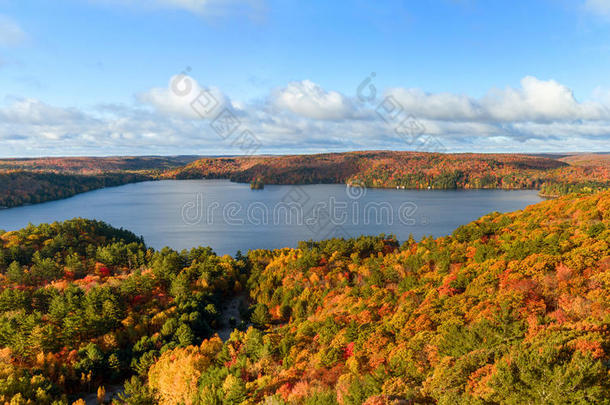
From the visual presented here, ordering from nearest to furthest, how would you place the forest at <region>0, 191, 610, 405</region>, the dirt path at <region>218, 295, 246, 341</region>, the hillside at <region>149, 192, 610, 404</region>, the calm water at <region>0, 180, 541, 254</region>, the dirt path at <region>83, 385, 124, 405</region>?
the hillside at <region>149, 192, 610, 404</region>, the forest at <region>0, 191, 610, 405</region>, the dirt path at <region>83, 385, 124, 405</region>, the dirt path at <region>218, 295, 246, 341</region>, the calm water at <region>0, 180, 541, 254</region>

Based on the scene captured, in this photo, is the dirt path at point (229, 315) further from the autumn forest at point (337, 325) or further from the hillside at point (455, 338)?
the hillside at point (455, 338)

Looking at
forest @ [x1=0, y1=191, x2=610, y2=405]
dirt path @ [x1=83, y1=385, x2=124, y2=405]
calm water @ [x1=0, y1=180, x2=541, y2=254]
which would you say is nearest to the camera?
forest @ [x1=0, y1=191, x2=610, y2=405]

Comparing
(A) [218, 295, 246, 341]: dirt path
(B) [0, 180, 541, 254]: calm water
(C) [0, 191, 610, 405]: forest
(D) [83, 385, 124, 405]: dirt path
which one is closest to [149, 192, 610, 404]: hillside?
(C) [0, 191, 610, 405]: forest

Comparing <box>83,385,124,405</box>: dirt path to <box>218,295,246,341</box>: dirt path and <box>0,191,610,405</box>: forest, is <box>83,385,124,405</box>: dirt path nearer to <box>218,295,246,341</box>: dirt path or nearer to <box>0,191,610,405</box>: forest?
<box>0,191,610,405</box>: forest

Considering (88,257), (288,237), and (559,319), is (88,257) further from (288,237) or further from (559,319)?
(559,319)

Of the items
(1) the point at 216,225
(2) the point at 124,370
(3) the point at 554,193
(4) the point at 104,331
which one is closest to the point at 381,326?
(2) the point at 124,370

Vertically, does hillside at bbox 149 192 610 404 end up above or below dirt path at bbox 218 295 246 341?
above

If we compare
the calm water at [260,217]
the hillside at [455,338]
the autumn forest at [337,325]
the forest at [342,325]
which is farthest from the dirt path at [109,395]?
the calm water at [260,217]

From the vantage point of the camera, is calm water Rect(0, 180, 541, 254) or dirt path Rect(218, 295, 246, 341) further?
calm water Rect(0, 180, 541, 254)
